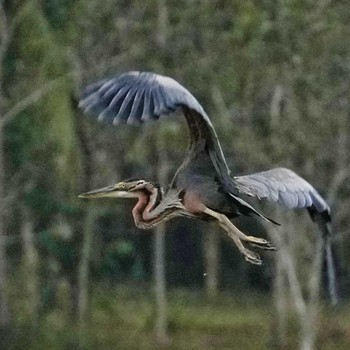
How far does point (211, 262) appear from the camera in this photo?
69.6 ft

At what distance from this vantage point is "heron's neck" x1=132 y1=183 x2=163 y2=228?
3.56 metres

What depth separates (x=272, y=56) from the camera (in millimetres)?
12656

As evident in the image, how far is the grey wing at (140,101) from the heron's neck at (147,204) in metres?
0.26

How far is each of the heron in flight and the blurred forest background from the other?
26.3 feet

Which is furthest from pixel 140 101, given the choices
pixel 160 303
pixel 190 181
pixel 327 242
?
pixel 160 303

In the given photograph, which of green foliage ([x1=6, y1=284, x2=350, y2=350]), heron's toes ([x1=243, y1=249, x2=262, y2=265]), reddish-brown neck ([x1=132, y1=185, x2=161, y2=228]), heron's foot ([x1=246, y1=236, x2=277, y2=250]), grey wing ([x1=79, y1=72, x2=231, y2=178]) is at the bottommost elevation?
green foliage ([x1=6, y1=284, x2=350, y2=350])

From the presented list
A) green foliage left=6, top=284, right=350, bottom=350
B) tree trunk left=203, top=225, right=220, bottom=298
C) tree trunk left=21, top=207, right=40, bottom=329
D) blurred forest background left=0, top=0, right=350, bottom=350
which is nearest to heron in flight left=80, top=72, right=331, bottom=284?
blurred forest background left=0, top=0, right=350, bottom=350

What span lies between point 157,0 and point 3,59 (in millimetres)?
1984

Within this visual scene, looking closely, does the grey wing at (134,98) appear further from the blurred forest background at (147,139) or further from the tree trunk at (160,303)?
the tree trunk at (160,303)

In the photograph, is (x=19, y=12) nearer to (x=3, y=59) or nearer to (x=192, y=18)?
(x=3, y=59)

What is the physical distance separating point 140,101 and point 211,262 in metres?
18.1

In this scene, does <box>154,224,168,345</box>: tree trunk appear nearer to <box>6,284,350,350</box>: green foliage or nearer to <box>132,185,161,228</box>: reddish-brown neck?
<box>6,284,350,350</box>: green foliage

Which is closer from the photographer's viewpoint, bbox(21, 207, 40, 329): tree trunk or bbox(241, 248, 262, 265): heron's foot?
bbox(241, 248, 262, 265): heron's foot

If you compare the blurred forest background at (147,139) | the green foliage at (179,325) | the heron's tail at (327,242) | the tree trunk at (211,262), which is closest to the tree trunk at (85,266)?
the blurred forest background at (147,139)
